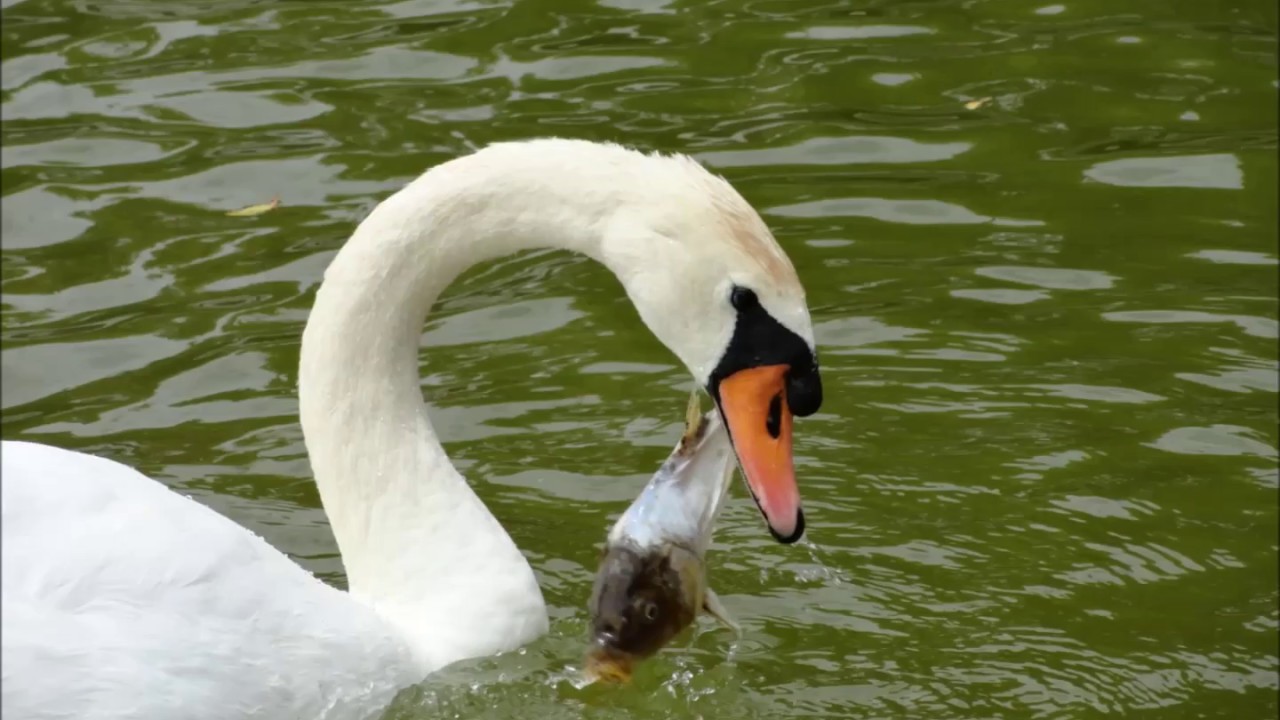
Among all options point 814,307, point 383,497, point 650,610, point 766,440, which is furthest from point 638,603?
point 814,307

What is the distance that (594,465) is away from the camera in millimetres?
6766

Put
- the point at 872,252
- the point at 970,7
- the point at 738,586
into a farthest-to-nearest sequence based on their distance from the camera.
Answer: the point at 970,7 → the point at 872,252 → the point at 738,586

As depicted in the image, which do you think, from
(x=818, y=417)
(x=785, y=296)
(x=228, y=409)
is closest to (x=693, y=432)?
(x=785, y=296)

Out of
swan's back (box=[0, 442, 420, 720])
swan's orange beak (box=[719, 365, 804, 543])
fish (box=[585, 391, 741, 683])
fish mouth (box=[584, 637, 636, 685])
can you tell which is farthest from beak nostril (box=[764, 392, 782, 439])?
swan's back (box=[0, 442, 420, 720])

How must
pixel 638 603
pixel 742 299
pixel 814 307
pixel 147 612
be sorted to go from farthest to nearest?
pixel 814 307 < pixel 638 603 < pixel 742 299 < pixel 147 612

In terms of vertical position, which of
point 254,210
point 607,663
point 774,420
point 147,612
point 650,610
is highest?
point 774,420

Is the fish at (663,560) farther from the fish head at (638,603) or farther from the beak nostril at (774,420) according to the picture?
the beak nostril at (774,420)

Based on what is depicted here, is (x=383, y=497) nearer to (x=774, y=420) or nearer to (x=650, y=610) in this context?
(x=650, y=610)

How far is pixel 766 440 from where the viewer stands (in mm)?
5090

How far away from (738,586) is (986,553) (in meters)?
0.71

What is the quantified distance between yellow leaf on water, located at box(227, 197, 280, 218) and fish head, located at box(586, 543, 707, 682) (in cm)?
353

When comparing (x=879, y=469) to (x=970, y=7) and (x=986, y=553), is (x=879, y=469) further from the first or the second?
(x=970, y=7)

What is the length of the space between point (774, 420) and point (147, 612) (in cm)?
143

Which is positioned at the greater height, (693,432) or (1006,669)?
(693,432)
